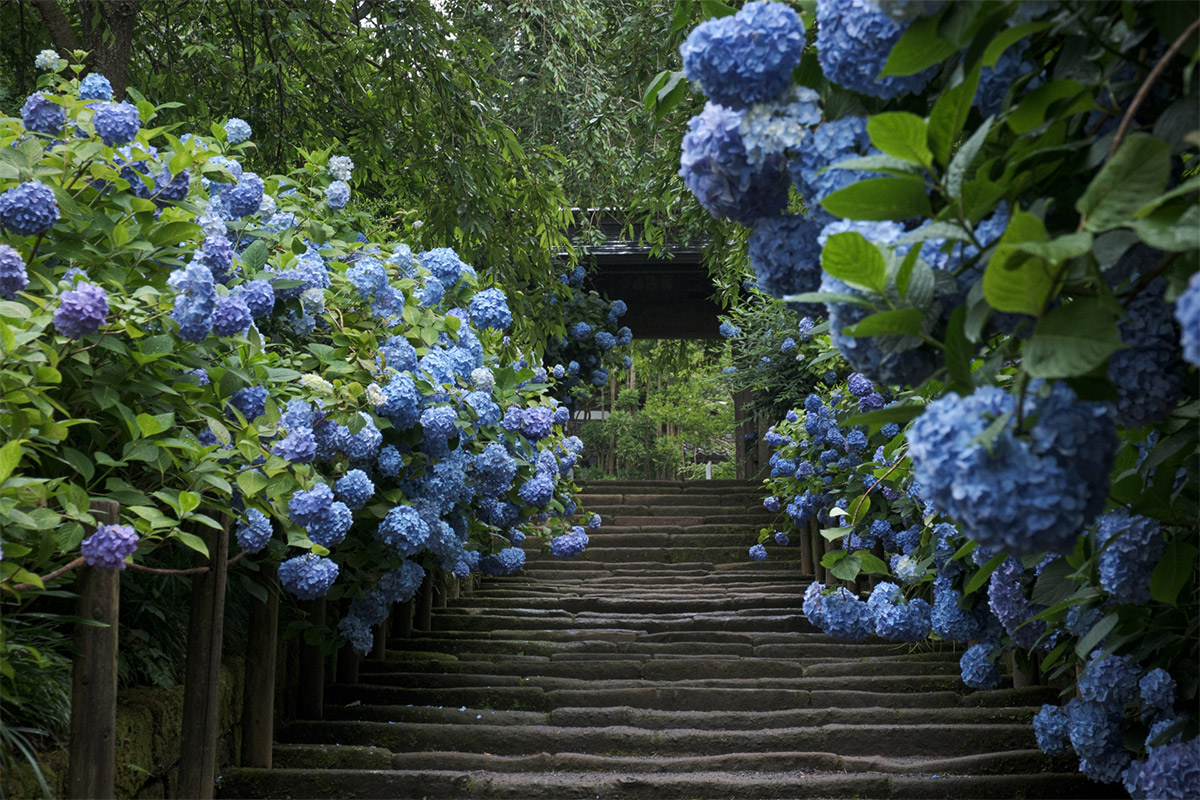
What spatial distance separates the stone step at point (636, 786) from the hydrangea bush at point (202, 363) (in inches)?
25.1

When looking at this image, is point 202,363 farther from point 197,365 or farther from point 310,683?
point 310,683

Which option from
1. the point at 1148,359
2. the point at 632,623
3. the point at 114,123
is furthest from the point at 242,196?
the point at 632,623

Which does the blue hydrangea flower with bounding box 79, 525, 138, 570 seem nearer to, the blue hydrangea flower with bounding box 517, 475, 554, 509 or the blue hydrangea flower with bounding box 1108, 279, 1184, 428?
the blue hydrangea flower with bounding box 1108, 279, 1184, 428

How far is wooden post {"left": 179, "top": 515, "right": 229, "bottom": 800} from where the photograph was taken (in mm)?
2824

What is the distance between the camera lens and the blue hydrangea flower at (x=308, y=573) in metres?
2.76

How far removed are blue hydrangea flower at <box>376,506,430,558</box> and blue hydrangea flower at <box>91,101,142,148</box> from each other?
1.38 meters

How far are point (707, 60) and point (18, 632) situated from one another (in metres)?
1.88

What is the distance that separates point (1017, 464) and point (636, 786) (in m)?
2.88

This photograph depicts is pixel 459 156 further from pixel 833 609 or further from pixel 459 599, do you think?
pixel 833 609

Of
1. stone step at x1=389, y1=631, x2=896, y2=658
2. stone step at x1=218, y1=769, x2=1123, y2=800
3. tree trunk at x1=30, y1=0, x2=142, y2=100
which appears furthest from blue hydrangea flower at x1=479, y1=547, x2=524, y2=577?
tree trunk at x1=30, y1=0, x2=142, y2=100

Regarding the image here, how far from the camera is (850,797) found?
3.49 metres

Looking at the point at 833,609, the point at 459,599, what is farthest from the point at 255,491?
the point at 459,599

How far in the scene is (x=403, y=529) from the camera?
337 centimetres

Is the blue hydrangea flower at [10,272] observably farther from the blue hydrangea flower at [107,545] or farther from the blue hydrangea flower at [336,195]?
the blue hydrangea flower at [336,195]
